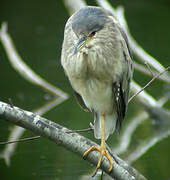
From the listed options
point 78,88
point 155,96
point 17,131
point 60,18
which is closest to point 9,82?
point 17,131

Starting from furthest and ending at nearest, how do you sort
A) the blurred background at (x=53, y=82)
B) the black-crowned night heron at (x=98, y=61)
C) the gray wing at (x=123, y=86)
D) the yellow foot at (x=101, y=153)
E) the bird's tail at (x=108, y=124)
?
the blurred background at (x=53, y=82) → the bird's tail at (x=108, y=124) → the gray wing at (x=123, y=86) → the black-crowned night heron at (x=98, y=61) → the yellow foot at (x=101, y=153)

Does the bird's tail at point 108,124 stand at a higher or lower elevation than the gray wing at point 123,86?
lower

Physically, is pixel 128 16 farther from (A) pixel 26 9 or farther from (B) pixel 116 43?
(B) pixel 116 43

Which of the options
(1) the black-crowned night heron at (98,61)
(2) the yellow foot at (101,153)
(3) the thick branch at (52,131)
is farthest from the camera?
(1) the black-crowned night heron at (98,61)

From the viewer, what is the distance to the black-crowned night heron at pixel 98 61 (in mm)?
2654

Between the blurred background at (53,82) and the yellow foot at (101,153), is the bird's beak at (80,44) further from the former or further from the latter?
the blurred background at (53,82)

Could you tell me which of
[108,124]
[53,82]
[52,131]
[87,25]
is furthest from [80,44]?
[53,82]

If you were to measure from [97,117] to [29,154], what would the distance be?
4.64ft

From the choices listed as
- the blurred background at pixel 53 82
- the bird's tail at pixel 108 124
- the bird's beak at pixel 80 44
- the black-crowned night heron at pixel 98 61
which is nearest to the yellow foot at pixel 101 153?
the black-crowned night heron at pixel 98 61

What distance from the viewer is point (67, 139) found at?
2.38 metres

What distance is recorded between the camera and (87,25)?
2.61 metres

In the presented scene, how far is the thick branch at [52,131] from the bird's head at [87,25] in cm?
47

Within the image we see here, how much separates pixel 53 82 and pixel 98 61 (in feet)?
11.6

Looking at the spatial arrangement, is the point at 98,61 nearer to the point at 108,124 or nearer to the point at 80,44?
the point at 80,44
